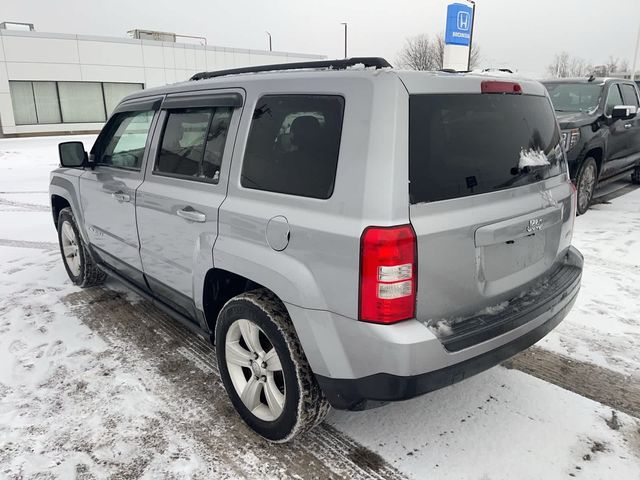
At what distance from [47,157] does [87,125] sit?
42.1 feet

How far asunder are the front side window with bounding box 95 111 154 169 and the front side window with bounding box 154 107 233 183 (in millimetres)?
333

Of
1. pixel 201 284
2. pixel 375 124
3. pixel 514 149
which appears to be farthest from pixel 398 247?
pixel 201 284

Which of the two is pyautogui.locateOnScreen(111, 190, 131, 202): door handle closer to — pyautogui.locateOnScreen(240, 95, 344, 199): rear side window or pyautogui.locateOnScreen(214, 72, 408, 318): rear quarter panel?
pyautogui.locateOnScreen(240, 95, 344, 199): rear side window

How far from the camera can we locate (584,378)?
321 centimetres

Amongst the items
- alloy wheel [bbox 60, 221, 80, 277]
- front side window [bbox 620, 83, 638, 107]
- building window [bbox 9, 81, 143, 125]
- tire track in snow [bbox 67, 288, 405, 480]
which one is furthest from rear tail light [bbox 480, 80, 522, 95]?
building window [bbox 9, 81, 143, 125]

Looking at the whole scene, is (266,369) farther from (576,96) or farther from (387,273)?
(576,96)

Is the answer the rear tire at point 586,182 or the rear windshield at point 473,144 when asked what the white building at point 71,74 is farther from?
the rear windshield at point 473,144

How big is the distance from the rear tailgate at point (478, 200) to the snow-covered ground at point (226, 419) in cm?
80

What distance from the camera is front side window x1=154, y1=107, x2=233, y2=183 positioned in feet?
9.19

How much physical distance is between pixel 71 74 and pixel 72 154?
2719cm

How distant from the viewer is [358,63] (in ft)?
7.86

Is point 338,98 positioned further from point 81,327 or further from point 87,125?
point 87,125

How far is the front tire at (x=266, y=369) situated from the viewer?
7.79 ft

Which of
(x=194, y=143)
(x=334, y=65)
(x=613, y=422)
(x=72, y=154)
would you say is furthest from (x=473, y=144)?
(x=72, y=154)
